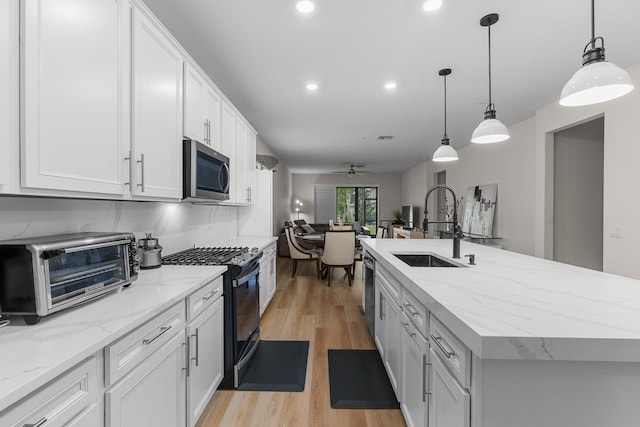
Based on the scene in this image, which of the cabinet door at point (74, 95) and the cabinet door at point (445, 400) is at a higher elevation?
the cabinet door at point (74, 95)

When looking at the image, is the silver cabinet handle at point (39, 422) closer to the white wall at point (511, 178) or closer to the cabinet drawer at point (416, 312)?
the cabinet drawer at point (416, 312)

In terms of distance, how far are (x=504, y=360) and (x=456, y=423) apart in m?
0.31

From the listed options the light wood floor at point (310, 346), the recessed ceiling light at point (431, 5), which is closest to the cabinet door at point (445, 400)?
the light wood floor at point (310, 346)

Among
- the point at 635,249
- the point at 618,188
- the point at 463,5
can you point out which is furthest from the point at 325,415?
the point at 618,188

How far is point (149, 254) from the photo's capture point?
6.24 feet

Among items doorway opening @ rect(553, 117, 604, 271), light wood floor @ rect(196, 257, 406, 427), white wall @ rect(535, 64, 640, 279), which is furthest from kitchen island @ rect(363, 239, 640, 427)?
doorway opening @ rect(553, 117, 604, 271)

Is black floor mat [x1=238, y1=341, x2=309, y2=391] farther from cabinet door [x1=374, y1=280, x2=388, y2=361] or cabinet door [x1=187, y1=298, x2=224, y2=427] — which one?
cabinet door [x1=374, y1=280, x2=388, y2=361]

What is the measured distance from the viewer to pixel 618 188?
9.76 feet

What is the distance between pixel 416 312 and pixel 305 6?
6.45 ft

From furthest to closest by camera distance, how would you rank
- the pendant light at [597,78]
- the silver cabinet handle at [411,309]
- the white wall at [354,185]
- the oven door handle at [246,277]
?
the white wall at [354,185] → the oven door handle at [246,277] → the silver cabinet handle at [411,309] → the pendant light at [597,78]

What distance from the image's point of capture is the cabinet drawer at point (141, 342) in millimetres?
982

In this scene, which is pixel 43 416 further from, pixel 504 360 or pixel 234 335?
pixel 234 335

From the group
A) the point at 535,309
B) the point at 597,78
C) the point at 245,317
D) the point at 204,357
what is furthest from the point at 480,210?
the point at 204,357

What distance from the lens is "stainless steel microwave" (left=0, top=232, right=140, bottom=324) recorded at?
100 centimetres
